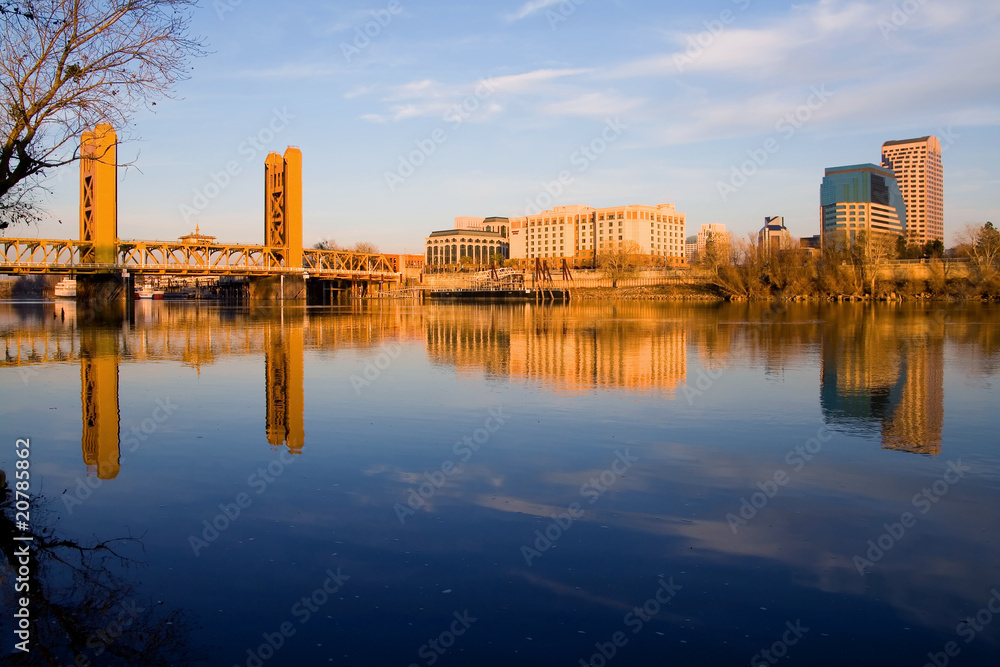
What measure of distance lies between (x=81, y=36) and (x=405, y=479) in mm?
7872

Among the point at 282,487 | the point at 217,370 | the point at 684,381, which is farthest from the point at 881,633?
the point at 217,370

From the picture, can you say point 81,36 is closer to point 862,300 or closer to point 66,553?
point 66,553

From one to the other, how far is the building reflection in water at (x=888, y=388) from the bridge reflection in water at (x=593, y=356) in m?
0.03

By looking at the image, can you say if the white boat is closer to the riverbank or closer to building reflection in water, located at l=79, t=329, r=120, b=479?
the riverbank

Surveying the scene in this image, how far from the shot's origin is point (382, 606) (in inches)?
249

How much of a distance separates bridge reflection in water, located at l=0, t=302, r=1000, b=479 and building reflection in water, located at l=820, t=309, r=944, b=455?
0.10 ft

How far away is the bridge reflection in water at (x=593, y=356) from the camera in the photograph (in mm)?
14489

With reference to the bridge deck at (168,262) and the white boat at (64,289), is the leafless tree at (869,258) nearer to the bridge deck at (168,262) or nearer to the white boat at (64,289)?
the bridge deck at (168,262)

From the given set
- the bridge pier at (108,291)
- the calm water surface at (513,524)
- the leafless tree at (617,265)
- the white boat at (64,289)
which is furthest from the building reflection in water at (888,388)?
the white boat at (64,289)

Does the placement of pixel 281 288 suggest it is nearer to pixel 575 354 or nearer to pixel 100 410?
pixel 575 354

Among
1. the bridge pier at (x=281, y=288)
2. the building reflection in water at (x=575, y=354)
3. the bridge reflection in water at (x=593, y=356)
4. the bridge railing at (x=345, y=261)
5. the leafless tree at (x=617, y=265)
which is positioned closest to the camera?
the bridge reflection in water at (x=593, y=356)

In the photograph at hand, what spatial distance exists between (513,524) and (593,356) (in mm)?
18110

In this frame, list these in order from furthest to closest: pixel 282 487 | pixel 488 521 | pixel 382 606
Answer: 1. pixel 282 487
2. pixel 488 521
3. pixel 382 606

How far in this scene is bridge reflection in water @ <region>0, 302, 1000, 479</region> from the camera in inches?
570
